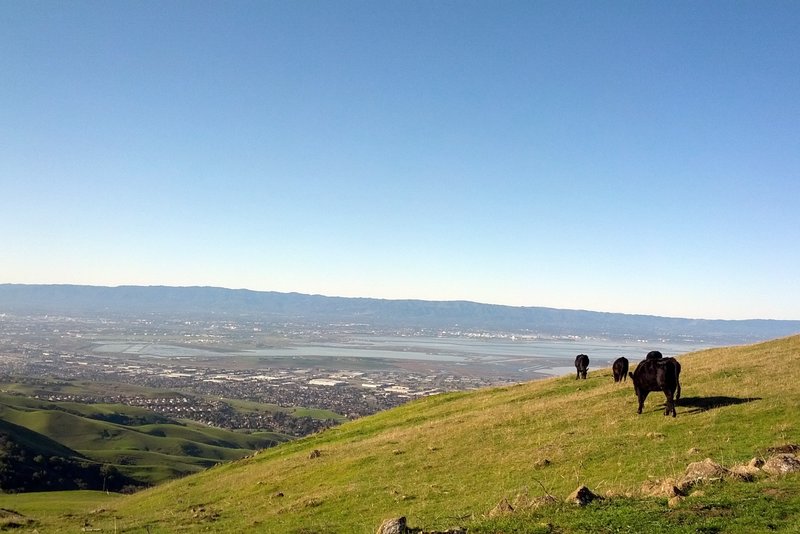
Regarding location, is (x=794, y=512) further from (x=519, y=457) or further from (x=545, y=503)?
(x=519, y=457)

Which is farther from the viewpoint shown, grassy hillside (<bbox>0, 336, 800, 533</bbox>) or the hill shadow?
the hill shadow

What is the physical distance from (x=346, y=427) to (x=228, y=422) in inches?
5328

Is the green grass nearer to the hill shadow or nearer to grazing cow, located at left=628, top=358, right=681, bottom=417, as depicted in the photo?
grazing cow, located at left=628, top=358, right=681, bottom=417

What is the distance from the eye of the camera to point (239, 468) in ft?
126

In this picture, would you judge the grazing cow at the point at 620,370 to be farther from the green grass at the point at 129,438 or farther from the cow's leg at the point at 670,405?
the green grass at the point at 129,438

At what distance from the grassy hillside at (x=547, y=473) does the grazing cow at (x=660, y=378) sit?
66 cm

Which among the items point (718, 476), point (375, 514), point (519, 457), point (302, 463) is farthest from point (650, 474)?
point (302, 463)

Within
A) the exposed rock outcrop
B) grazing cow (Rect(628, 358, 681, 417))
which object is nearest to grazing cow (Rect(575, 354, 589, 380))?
grazing cow (Rect(628, 358, 681, 417))

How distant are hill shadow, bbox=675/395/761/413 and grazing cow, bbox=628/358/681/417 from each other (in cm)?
104

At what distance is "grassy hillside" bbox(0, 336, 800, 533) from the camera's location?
425 inches

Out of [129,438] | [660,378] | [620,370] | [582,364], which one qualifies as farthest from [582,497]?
[129,438]

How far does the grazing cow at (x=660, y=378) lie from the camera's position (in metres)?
21.1

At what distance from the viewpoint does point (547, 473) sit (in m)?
17.2

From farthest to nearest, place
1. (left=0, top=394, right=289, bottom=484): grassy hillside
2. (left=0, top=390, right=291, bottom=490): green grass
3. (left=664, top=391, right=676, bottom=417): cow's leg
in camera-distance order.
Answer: (left=0, top=394, right=289, bottom=484): grassy hillside → (left=0, top=390, right=291, bottom=490): green grass → (left=664, top=391, right=676, bottom=417): cow's leg
